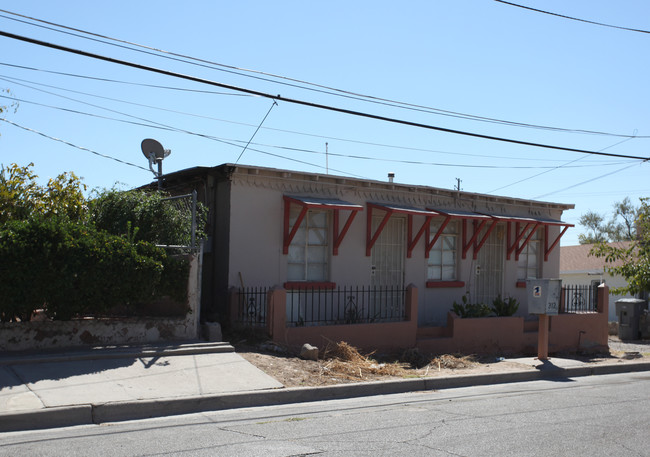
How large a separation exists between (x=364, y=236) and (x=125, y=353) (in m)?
7.07

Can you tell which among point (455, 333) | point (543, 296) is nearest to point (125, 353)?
point (455, 333)

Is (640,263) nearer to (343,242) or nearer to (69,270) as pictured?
(343,242)

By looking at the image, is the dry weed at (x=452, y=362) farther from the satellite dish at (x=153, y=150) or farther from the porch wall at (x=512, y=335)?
the satellite dish at (x=153, y=150)

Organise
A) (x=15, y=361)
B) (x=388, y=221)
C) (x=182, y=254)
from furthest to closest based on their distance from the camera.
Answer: (x=388, y=221) → (x=182, y=254) → (x=15, y=361)

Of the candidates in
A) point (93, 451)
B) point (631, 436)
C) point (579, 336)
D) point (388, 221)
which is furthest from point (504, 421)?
point (579, 336)

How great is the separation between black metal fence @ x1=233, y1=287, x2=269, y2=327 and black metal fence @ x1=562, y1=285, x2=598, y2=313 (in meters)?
9.11

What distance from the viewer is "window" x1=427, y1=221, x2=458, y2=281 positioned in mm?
16625

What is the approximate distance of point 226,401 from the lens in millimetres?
8414

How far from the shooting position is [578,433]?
23.1 feet

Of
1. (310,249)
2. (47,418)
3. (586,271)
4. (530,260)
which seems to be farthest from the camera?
(586,271)

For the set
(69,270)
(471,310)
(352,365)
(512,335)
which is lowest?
(352,365)

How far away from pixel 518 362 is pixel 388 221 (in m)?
4.74

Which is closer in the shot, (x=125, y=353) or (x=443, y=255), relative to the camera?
(x=125, y=353)

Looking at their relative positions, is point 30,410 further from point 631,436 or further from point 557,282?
point 557,282
